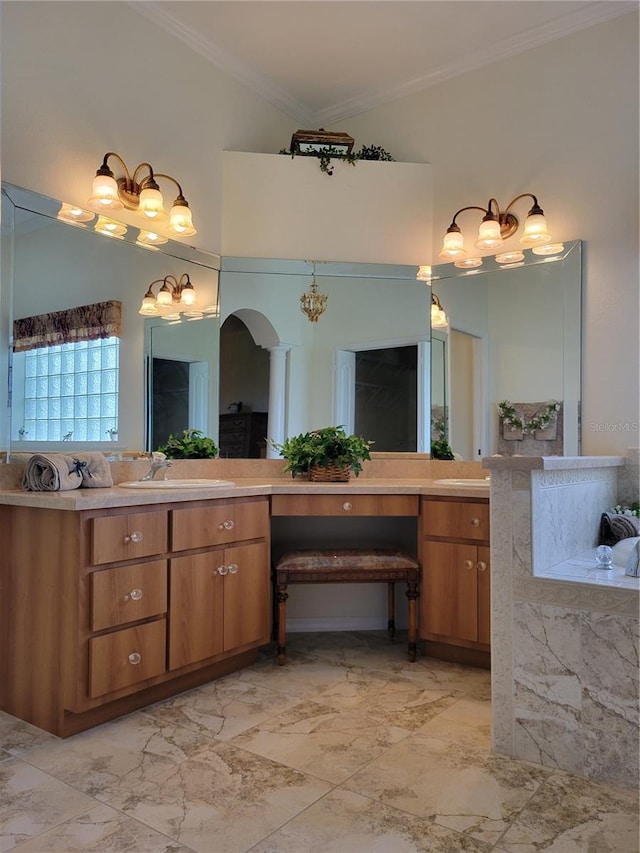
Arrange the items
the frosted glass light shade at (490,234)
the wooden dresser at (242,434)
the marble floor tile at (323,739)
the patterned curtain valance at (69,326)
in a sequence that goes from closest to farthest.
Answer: the marble floor tile at (323,739) → the patterned curtain valance at (69,326) → the frosted glass light shade at (490,234) → the wooden dresser at (242,434)

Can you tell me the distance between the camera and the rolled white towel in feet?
7.34

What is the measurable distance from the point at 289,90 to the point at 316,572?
270 centimetres

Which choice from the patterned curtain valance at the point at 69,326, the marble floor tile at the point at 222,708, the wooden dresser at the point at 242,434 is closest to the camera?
the marble floor tile at the point at 222,708

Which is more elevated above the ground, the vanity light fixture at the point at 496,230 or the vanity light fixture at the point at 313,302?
the vanity light fixture at the point at 496,230

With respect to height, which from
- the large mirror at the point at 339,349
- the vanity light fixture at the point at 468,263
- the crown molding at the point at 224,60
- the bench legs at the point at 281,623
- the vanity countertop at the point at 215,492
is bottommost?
the bench legs at the point at 281,623

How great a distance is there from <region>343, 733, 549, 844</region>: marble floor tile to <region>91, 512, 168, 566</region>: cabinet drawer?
1.02m

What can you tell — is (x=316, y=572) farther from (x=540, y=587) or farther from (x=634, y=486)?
(x=634, y=486)

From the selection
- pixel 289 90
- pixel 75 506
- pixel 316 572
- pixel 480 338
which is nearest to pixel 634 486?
pixel 480 338

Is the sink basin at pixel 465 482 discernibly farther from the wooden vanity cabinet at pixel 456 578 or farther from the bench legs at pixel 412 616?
the bench legs at pixel 412 616

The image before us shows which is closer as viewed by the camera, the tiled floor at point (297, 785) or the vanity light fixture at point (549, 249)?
the tiled floor at point (297, 785)

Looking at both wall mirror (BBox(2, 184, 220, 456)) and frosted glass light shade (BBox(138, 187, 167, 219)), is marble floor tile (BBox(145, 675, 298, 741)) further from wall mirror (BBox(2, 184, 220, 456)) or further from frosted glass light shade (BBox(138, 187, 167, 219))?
frosted glass light shade (BBox(138, 187, 167, 219))

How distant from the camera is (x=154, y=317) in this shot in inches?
116

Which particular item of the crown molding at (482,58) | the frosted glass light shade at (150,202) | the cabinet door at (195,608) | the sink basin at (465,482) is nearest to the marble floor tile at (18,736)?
the cabinet door at (195,608)

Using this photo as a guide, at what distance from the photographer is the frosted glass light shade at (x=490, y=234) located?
3.12 m
